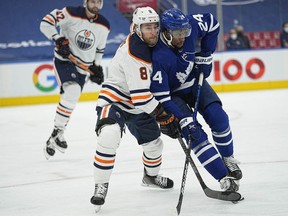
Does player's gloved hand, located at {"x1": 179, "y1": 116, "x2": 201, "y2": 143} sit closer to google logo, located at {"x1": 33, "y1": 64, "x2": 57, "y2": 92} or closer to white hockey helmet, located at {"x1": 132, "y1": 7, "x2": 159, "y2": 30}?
white hockey helmet, located at {"x1": 132, "y1": 7, "x2": 159, "y2": 30}

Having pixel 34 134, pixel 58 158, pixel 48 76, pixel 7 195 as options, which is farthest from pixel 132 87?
pixel 48 76

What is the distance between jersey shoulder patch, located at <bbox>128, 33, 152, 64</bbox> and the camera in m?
3.41

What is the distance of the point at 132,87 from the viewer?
340 centimetres

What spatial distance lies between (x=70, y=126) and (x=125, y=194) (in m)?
3.70

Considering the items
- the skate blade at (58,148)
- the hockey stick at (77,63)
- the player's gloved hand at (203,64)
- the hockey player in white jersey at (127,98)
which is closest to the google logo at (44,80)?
the hockey stick at (77,63)

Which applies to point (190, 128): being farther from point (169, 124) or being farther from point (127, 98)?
point (127, 98)

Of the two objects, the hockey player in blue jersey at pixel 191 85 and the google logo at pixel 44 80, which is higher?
the hockey player in blue jersey at pixel 191 85

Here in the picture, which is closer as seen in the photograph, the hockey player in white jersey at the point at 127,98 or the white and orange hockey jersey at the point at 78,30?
the hockey player in white jersey at the point at 127,98

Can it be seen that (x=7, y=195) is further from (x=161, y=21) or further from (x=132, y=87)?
(x=161, y=21)

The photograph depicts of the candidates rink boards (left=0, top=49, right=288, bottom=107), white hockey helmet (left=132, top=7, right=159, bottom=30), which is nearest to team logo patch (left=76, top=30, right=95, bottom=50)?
white hockey helmet (left=132, top=7, right=159, bottom=30)

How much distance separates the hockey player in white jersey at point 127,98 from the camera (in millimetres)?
3400

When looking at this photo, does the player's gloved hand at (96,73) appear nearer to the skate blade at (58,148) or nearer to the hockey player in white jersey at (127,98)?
the skate blade at (58,148)

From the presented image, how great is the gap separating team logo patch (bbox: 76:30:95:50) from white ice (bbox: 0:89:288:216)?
2.80 feet

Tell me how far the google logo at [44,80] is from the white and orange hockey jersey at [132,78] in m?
6.50
